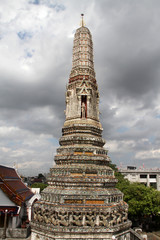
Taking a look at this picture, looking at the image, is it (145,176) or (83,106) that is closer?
(83,106)

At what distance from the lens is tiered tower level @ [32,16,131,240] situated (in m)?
13.6

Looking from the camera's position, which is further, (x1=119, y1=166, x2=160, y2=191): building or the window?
(x1=119, y1=166, x2=160, y2=191): building

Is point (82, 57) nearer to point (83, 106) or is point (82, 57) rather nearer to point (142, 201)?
point (83, 106)

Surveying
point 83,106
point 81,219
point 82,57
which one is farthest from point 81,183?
point 82,57

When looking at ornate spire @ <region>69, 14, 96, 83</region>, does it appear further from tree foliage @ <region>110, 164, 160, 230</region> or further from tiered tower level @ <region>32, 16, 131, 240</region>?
tree foliage @ <region>110, 164, 160, 230</region>

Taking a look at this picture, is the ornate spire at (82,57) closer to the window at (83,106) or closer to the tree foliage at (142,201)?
the window at (83,106)

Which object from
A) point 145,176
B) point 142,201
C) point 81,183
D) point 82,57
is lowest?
point 142,201

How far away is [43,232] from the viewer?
46.1 ft

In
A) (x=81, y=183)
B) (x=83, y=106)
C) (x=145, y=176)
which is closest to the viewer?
(x=81, y=183)

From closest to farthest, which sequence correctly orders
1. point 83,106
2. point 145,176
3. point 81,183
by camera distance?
point 81,183 < point 83,106 < point 145,176

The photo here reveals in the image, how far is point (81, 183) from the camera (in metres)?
15.1

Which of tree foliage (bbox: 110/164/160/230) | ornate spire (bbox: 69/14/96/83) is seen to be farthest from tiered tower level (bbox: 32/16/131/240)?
tree foliage (bbox: 110/164/160/230)

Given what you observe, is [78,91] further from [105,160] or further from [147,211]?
[147,211]

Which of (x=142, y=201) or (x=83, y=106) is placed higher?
(x=83, y=106)
